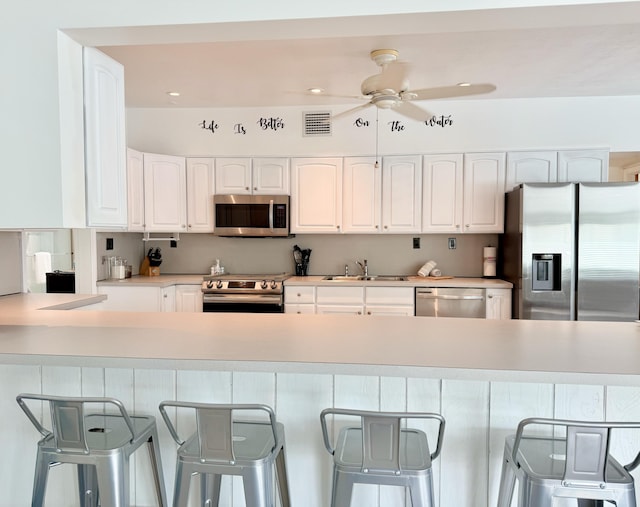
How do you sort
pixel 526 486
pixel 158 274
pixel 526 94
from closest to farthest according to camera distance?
pixel 526 486, pixel 526 94, pixel 158 274

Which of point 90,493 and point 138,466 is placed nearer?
point 90,493

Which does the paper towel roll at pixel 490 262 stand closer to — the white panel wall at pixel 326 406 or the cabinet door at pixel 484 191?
the cabinet door at pixel 484 191

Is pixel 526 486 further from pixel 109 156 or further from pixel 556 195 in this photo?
pixel 556 195

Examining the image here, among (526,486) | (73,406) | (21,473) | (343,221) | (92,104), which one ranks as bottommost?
(21,473)

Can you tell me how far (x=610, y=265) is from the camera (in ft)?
12.4

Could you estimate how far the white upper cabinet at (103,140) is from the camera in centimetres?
186

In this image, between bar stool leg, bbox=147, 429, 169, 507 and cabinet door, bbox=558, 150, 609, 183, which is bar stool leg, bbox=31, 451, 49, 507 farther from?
cabinet door, bbox=558, 150, 609, 183

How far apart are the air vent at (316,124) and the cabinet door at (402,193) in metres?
0.67

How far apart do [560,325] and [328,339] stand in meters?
1.11

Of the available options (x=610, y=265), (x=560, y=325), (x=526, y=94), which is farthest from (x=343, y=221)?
(x=560, y=325)

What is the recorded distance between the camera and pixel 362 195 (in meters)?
4.46

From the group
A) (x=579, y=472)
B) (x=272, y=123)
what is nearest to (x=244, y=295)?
(x=272, y=123)

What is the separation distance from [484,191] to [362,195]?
115 centimetres

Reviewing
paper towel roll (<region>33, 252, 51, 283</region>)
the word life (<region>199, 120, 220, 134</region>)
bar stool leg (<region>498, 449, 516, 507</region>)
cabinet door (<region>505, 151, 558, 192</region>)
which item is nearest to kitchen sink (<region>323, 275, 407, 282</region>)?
cabinet door (<region>505, 151, 558, 192</region>)
